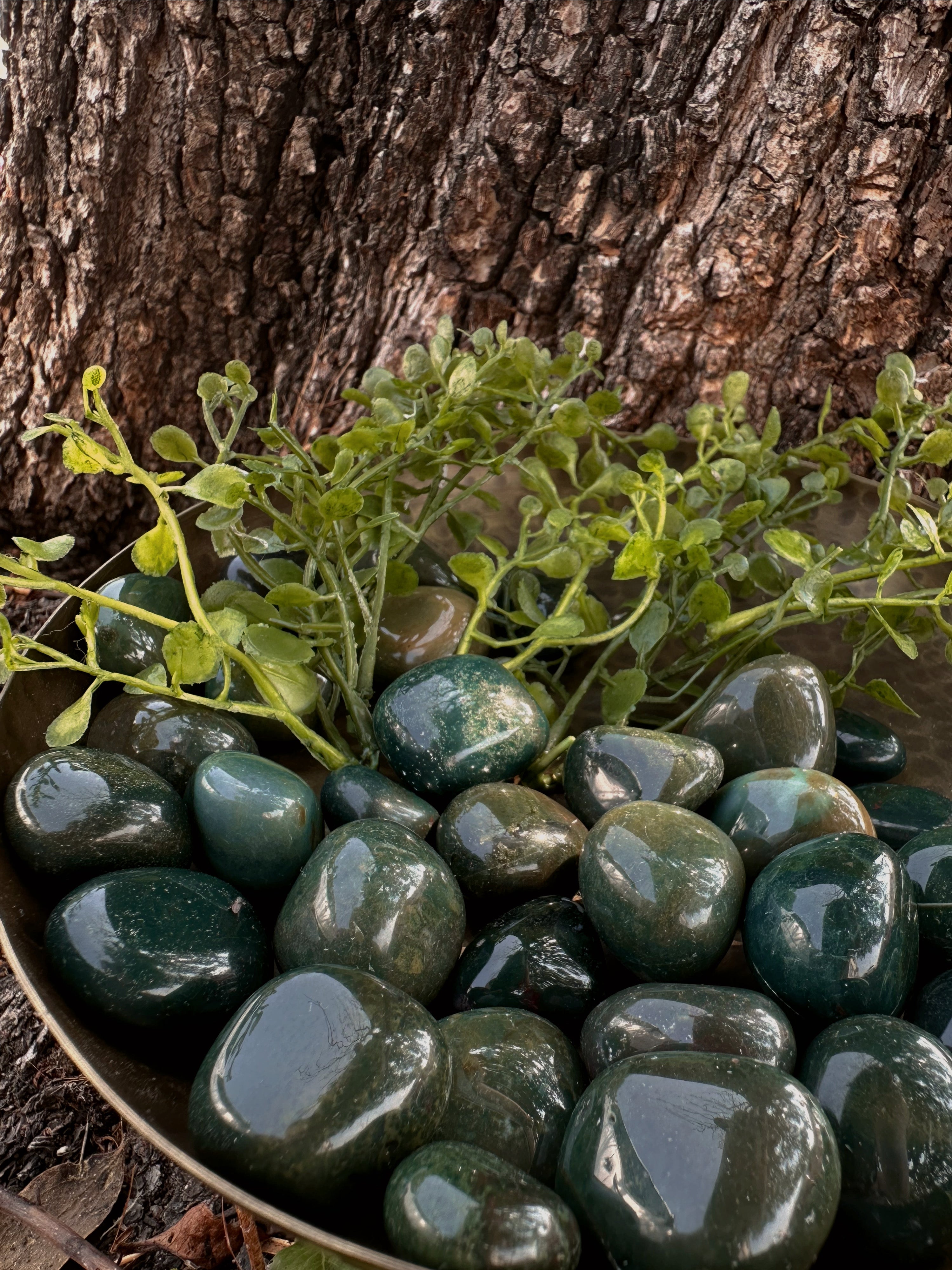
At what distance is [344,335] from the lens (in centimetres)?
151

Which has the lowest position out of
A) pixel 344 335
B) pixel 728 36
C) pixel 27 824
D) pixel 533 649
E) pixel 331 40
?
pixel 27 824

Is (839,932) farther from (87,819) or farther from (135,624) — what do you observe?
(135,624)

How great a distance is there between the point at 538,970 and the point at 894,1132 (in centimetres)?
27

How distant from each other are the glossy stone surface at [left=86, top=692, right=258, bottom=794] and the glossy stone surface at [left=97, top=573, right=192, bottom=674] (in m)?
0.06

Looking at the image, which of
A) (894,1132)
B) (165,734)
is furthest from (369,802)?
(894,1132)

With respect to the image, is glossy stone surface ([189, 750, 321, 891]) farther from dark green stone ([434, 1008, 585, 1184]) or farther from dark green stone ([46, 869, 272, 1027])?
dark green stone ([434, 1008, 585, 1184])

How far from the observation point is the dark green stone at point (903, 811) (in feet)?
3.20

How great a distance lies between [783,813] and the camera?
34.8 inches

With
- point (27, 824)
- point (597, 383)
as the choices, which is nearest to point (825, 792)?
point (27, 824)

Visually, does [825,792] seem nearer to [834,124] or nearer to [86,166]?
[834,124]

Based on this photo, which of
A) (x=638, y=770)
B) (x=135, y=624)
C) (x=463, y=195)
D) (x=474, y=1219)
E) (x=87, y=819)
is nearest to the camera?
(x=474, y=1219)

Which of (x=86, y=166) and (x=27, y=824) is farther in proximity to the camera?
(x=86, y=166)

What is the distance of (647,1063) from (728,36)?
3.83ft

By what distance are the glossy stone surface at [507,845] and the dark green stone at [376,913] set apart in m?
0.06
